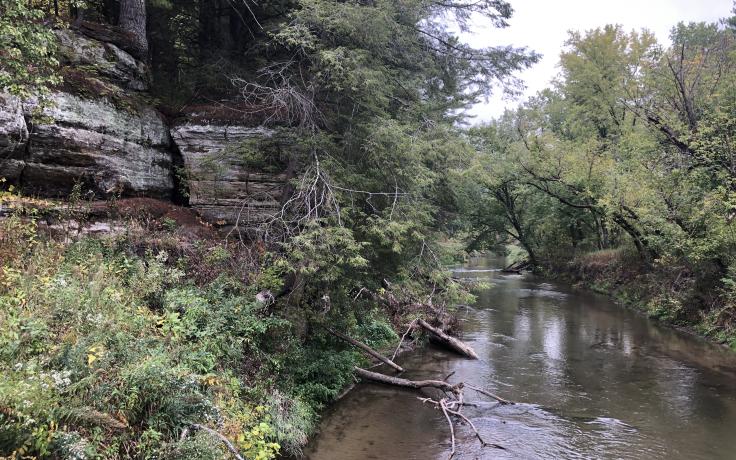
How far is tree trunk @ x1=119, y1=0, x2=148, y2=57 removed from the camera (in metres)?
11.2

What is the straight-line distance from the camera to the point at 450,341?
1305 cm

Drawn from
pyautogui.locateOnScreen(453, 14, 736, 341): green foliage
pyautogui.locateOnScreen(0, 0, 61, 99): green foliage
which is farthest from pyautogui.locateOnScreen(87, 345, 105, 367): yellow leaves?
pyautogui.locateOnScreen(453, 14, 736, 341): green foliage

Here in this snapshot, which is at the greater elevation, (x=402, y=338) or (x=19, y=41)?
(x=19, y=41)

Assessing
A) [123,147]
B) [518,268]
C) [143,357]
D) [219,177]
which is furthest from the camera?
[518,268]

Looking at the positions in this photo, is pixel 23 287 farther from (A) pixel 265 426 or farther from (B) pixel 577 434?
(B) pixel 577 434

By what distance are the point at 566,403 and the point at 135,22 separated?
1389 centimetres

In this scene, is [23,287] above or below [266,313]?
above

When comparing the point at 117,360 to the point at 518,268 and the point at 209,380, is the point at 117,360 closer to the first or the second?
the point at 209,380

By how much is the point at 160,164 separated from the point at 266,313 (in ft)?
16.3

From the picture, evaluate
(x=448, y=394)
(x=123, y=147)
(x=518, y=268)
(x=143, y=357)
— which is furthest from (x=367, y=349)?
(x=518, y=268)

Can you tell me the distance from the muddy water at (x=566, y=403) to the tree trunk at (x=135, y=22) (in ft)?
33.3

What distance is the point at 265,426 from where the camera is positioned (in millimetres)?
5938

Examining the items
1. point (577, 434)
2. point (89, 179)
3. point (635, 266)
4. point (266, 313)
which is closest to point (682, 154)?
point (635, 266)

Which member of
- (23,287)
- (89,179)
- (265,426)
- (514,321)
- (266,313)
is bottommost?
(514,321)
